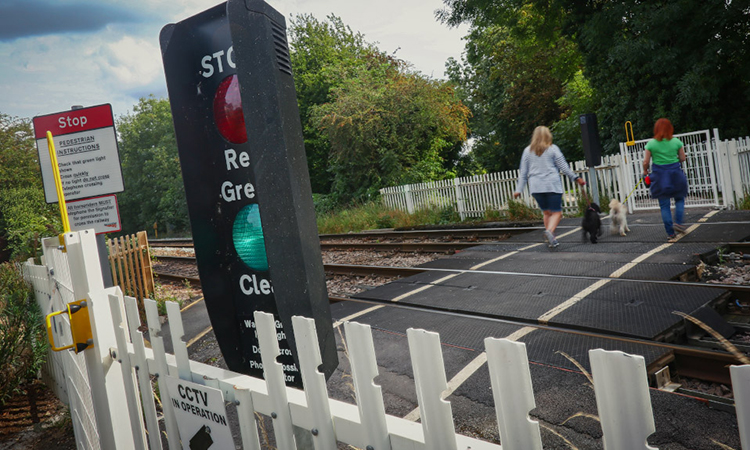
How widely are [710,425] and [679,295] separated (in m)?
2.63

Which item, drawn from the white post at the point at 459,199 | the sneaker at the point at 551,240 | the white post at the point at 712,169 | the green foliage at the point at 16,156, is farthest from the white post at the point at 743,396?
the green foliage at the point at 16,156

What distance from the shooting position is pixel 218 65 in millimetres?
2182

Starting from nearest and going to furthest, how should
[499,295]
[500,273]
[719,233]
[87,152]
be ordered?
[87,152], [499,295], [500,273], [719,233]

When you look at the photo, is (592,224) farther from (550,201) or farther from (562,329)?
(562,329)

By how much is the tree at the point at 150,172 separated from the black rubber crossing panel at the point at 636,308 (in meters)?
41.4

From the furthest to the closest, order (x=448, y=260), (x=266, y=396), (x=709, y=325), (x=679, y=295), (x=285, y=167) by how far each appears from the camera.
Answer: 1. (x=448, y=260)
2. (x=679, y=295)
3. (x=709, y=325)
4. (x=285, y=167)
5. (x=266, y=396)

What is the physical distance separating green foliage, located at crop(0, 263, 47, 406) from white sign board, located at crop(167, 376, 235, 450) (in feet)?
11.0

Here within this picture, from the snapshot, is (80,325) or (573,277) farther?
(573,277)

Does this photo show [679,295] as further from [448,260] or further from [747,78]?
[747,78]

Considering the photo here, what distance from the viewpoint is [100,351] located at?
2.52 metres

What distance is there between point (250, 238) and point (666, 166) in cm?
766

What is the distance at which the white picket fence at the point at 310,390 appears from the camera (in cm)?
107

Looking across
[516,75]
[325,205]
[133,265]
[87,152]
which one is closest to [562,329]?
[87,152]

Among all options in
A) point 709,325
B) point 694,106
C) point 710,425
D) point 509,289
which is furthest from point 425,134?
point 710,425
